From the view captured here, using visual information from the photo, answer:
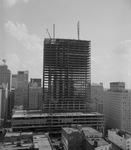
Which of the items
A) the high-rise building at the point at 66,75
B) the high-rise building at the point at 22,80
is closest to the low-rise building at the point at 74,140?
the high-rise building at the point at 66,75

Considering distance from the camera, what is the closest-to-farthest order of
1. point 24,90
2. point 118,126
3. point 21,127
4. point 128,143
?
point 128,143, point 21,127, point 118,126, point 24,90

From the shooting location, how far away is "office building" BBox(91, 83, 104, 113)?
50.0 feet

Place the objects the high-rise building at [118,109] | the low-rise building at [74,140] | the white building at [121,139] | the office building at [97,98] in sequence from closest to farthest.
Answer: the low-rise building at [74,140], the white building at [121,139], the high-rise building at [118,109], the office building at [97,98]

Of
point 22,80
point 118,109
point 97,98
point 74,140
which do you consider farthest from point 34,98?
point 74,140

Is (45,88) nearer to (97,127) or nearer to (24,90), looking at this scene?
(97,127)

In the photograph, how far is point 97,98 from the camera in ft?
54.4

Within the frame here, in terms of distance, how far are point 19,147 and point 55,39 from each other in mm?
8974

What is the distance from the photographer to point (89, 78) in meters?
12.7

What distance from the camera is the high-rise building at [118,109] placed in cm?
984

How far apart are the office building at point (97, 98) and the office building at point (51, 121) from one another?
17.0ft

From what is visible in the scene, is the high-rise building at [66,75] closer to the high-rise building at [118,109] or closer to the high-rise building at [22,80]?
the high-rise building at [118,109]

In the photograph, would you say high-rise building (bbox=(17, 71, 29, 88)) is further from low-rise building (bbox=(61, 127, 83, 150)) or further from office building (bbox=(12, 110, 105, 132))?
low-rise building (bbox=(61, 127, 83, 150))

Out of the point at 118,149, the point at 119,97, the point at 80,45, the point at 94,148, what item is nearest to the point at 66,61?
the point at 80,45

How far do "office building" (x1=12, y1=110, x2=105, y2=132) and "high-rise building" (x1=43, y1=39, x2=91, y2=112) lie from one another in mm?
2245
